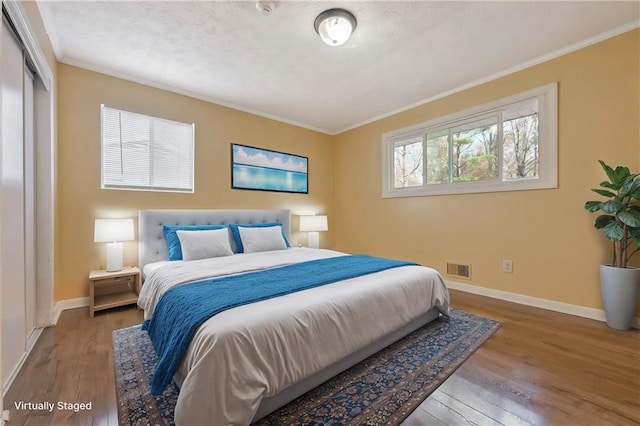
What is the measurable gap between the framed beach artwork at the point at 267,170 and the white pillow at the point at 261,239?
2.78 ft

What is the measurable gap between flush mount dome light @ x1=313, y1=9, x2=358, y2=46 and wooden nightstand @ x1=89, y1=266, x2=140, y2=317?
296 cm

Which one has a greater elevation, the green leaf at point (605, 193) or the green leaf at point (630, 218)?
the green leaf at point (605, 193)

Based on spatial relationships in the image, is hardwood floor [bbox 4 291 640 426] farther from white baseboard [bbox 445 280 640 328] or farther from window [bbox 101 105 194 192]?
window [bbox 101 105 194 192]

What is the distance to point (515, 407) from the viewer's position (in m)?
1.42

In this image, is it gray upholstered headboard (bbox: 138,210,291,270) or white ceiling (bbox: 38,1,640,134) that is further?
gray upholstered headboard (bbox: 138,210,291,270)

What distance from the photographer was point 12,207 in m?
1.76

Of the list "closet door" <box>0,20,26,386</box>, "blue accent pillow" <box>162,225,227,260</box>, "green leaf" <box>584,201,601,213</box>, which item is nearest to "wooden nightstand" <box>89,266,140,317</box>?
"blue accent pillow" <box>162,225,227,260</box>

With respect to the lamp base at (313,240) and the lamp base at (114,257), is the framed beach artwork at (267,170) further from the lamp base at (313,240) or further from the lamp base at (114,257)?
the lamp base at (114,257)

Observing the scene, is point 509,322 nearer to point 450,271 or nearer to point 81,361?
point 450,271

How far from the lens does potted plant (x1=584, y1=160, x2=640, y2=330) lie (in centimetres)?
217

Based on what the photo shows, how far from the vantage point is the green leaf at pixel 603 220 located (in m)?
2.34

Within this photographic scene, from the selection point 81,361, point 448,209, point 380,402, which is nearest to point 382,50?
point 448,209

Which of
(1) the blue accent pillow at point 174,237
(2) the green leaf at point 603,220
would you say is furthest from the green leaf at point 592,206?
(1) the blue accent pillow at point 174,237

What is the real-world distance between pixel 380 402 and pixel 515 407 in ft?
2.29
